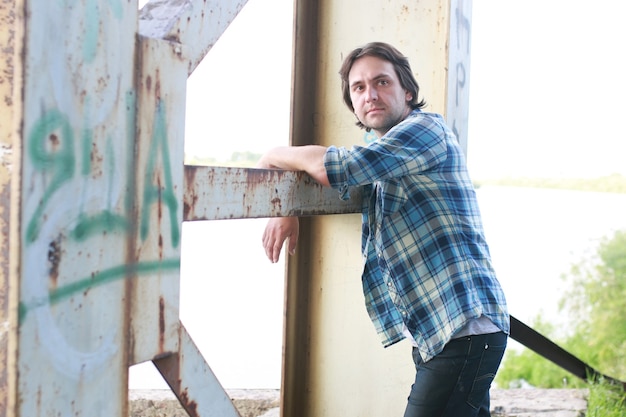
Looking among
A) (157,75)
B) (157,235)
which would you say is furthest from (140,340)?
(157,75)

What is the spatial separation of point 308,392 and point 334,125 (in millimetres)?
1223

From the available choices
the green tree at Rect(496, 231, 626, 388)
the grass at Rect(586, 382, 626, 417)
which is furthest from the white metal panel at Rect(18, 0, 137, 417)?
the green tree at Rect(496, 231, 626, 388)

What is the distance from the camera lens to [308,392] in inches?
122

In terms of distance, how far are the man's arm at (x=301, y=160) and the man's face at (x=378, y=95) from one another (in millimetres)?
425

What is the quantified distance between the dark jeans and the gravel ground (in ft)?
5.23

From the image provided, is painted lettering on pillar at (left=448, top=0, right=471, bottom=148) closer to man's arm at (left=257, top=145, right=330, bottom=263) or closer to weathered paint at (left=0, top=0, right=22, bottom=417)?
man's arm at (left=257, top=145, right=330, bottom=263)

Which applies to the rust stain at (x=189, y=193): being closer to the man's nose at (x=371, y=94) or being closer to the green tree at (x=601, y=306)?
the man's nose at (x=371, y=94)

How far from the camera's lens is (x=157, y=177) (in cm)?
150

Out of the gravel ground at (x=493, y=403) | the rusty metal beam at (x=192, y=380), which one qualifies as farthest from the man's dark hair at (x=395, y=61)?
the gravel ground at (x=493, y=403)

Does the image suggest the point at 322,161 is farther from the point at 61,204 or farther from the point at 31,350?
the point at 31,350

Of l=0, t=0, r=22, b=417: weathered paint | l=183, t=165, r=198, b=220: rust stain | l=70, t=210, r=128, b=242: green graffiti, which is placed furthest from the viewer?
l=183, t=165, r=198, b=220: rust stain

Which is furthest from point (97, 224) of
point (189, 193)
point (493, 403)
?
point (493, 403)

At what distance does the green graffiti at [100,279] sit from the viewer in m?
1.26

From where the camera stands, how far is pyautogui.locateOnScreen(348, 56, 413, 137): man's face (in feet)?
7.90
